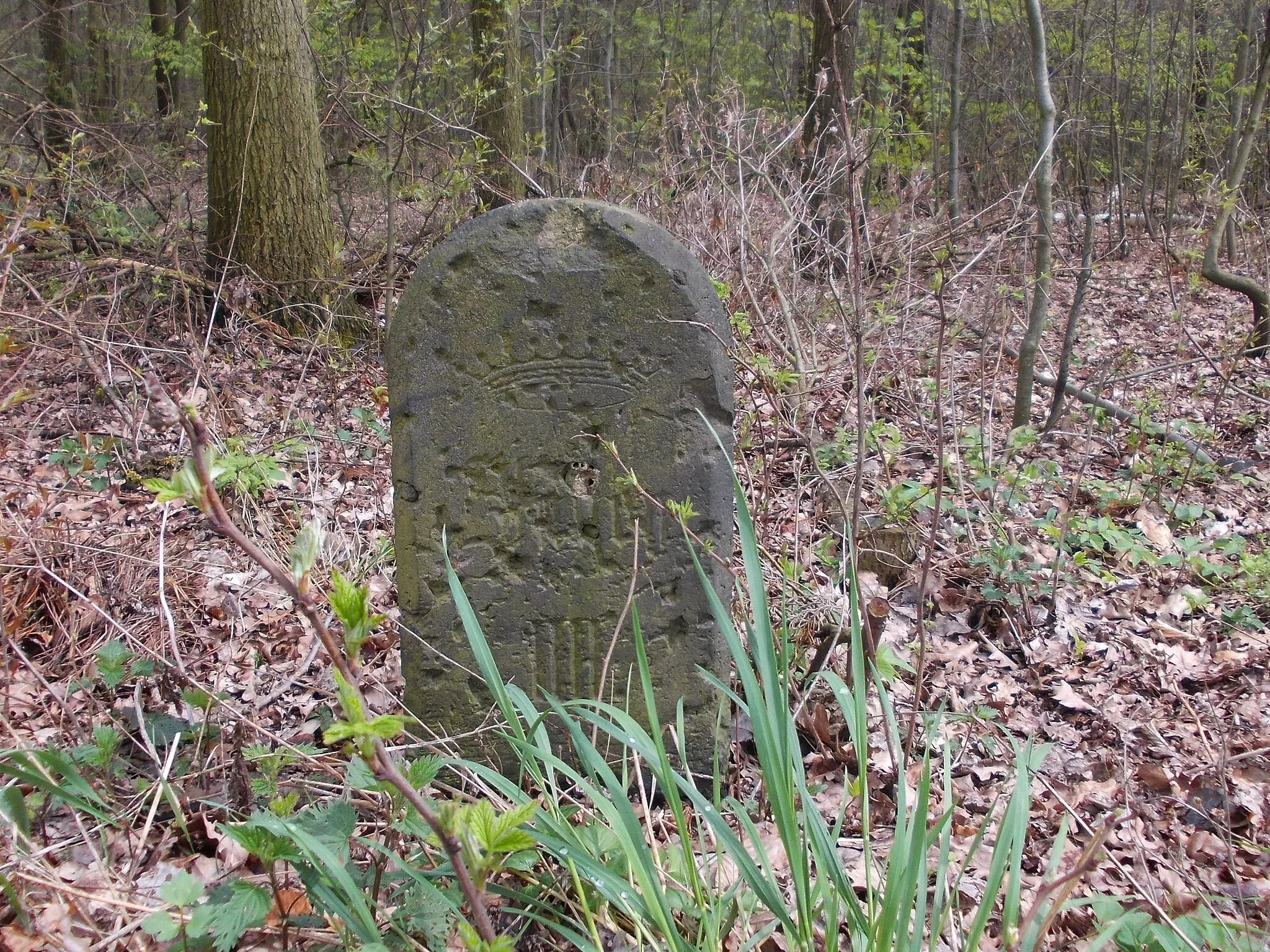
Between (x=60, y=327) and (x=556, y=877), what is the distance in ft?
8.89

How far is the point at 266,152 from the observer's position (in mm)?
6035

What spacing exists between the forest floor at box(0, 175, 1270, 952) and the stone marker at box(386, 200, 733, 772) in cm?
50

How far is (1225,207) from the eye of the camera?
201 inches

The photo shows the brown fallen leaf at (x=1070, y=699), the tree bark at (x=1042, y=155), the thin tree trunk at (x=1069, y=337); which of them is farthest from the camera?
the thin tree trunk at (x=1069, y=337)

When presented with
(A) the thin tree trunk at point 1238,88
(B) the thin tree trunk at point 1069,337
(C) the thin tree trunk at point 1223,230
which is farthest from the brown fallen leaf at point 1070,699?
(A) the thin tree trunk at point 1238,88

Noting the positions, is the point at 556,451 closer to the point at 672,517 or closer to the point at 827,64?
the point at 672,517

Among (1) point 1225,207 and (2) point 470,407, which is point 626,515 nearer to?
(2) point 470,407

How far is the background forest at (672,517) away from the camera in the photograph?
1817mm

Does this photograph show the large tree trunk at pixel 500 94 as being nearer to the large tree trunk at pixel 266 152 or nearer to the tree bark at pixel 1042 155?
the large tree trunk at pixel 266 152

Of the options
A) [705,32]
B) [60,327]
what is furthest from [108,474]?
[705,32]

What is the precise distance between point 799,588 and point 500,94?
6.19 meters

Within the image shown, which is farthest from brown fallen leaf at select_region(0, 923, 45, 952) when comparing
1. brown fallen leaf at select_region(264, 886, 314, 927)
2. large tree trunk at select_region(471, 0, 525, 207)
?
large tree trunk at select_region(471, 0, 525, 207)

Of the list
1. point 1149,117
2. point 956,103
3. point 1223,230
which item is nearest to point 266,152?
point 1223,230

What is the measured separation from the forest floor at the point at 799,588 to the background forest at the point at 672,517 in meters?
0.02
